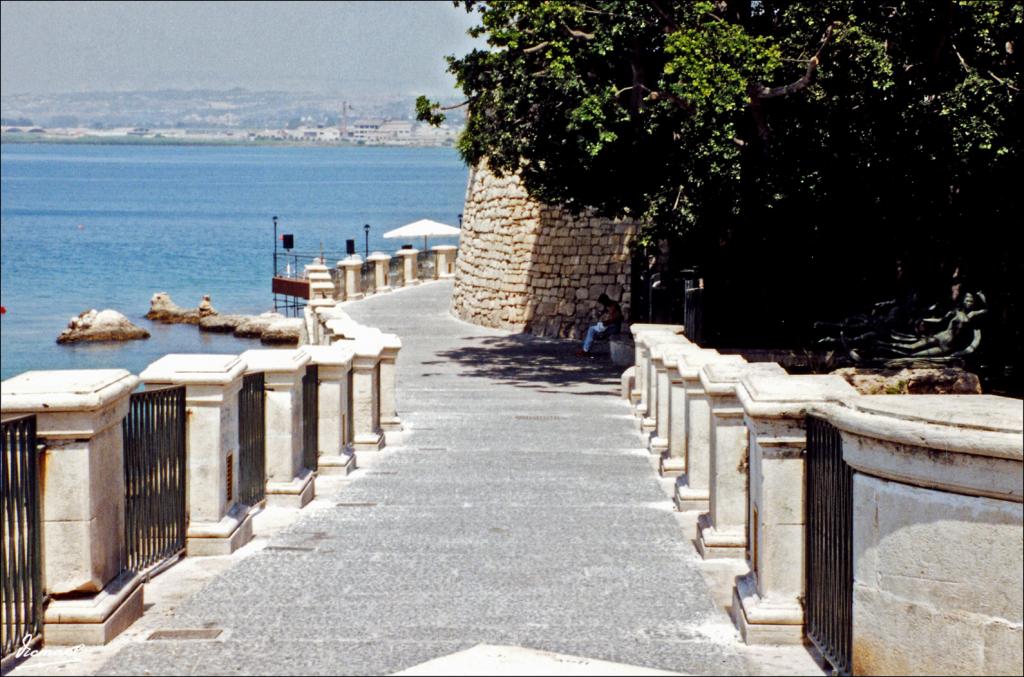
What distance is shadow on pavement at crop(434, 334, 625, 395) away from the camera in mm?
24047

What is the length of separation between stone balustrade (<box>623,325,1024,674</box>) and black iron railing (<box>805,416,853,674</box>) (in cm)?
3

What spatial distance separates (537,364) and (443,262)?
2483cm

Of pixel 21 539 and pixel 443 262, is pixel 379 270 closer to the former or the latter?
pixel 443 262

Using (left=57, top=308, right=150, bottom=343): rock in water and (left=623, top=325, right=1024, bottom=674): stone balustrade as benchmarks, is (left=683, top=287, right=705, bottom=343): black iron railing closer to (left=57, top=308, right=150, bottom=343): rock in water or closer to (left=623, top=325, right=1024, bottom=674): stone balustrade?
(left=623, top=325, right=1024, bottom=674): stone balustrade

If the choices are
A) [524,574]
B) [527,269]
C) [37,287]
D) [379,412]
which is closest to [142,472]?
[524,574]

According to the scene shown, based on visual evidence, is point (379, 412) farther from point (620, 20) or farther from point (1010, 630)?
point (1010, 630)

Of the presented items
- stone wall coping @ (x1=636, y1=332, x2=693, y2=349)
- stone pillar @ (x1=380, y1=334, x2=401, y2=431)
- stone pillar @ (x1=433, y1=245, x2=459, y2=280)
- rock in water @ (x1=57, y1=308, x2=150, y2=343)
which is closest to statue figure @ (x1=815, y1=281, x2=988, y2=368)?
stone wall coping @ (x1=636, y1=332, x2=693, y2=349)

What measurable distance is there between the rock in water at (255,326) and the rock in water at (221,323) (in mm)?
388

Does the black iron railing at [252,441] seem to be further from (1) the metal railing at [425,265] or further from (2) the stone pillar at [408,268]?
(1) the metal railing at [425,265]

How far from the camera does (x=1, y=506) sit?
6.23 meters

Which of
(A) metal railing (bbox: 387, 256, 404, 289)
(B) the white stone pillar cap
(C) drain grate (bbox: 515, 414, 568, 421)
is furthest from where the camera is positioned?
(A) metal railing (bbox: 387, 256, 404, 289)

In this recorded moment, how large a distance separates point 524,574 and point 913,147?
14.1 metres

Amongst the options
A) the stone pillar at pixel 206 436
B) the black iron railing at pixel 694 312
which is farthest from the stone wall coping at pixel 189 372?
the black iron railing at pixel 694 312

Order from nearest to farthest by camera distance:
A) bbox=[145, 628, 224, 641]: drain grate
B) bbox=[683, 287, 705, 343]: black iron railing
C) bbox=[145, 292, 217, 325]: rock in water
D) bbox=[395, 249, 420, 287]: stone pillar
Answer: bbox=[145, 628, 224, 641]: drain grate < bbox=[683, 287, 705, 343]: black iron railing < bbox=[395, 249, 420, 287]: stone pillar < bbox=[145, 292, 217, 325]: rock in water
